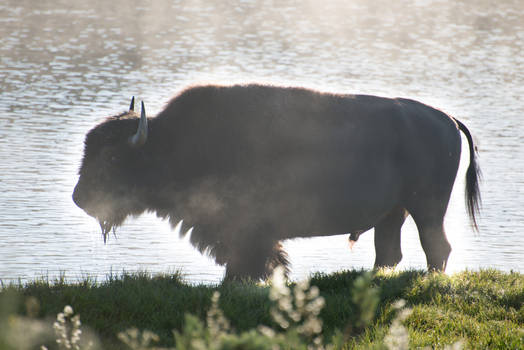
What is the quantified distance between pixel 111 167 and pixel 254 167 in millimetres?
1328

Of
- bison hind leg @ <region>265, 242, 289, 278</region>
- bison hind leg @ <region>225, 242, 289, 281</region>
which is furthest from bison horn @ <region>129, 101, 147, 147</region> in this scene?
bison hind leg @ <region>265, 242, 289, 278</region>

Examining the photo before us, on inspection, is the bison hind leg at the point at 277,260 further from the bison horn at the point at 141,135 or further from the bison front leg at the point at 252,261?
the bison horn at the point at 141,135

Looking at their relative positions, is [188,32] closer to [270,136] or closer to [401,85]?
[401,85]

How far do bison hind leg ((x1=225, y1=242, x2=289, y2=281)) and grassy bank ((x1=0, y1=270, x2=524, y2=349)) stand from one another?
2.14 feet

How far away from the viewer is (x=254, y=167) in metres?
7.09

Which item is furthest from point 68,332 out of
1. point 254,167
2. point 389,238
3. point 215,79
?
point 215,79

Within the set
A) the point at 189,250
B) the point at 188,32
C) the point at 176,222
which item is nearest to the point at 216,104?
the point at 176,222

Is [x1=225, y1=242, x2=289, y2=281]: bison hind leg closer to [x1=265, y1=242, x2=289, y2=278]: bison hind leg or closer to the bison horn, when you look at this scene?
[x1=265, y1=242, x2=289, y2=278]: bison hind leg

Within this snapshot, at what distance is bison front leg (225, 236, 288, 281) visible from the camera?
7.04 meters

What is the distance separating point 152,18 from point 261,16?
23.9 feet

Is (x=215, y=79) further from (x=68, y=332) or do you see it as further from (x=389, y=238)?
(x=68, y=332)

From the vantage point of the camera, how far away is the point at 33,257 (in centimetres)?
987

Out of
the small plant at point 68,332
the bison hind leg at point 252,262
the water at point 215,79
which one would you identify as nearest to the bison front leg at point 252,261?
the bison hind leg at point 252,262

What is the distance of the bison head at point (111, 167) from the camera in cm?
721
